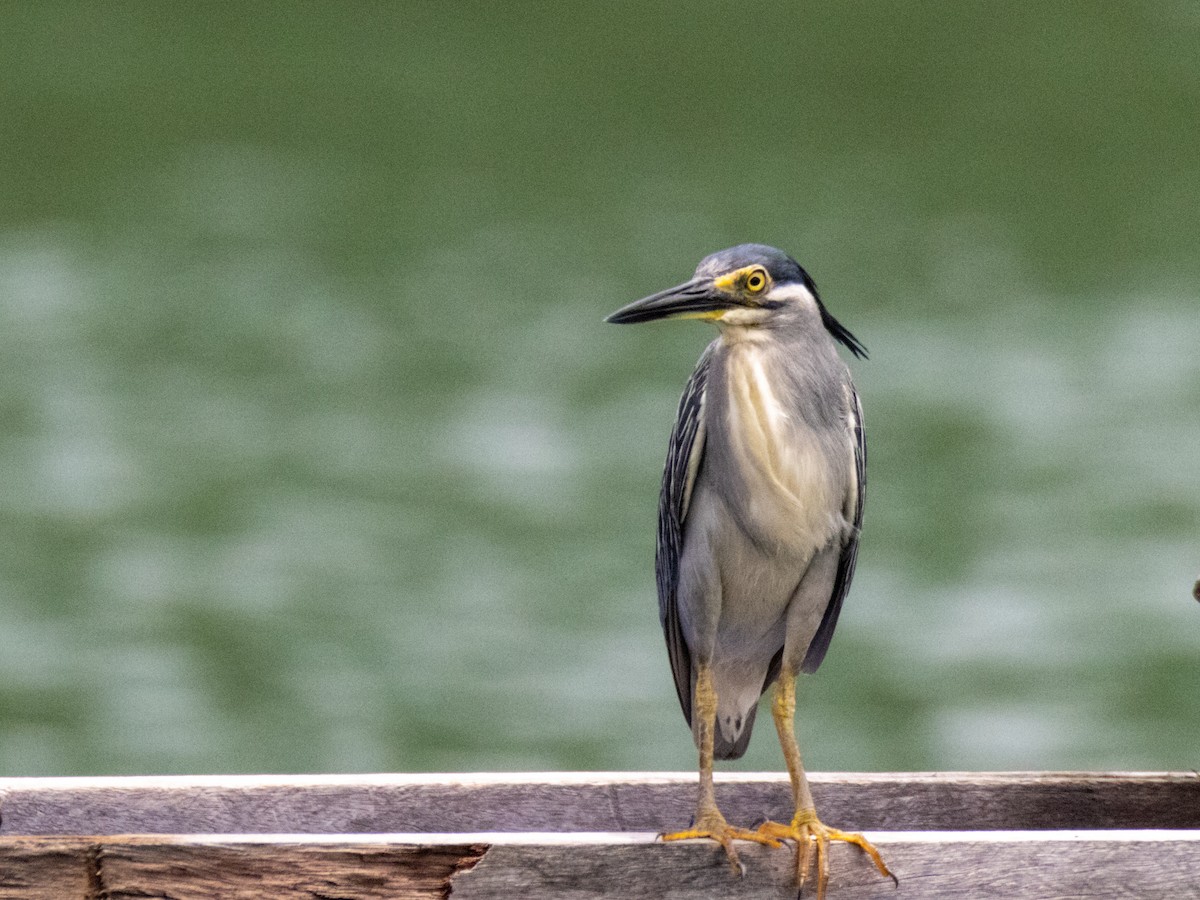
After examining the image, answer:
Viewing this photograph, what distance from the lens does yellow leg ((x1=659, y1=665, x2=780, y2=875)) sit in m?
2.55

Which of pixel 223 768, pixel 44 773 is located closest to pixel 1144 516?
pixel 223 768

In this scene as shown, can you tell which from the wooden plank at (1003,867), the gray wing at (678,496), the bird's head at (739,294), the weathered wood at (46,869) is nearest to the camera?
the weathered wood at (46,869)

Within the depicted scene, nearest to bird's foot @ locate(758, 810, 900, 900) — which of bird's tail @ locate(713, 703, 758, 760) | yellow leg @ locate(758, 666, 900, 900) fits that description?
yellow leg @ locate(758, 666, 900, 900)

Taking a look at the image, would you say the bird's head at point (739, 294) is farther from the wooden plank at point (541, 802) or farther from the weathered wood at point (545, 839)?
the wooden plank at point (541, 802)

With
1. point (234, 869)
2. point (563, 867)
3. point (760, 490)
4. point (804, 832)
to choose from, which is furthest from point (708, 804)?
point (234, 869)

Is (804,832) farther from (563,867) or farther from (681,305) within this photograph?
(681,305)

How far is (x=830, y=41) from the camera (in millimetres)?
11250

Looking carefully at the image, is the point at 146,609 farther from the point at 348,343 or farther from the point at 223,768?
the point at 348,343

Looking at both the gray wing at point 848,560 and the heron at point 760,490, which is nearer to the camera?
the heron at point 760,490

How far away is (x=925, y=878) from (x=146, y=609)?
5.21 metres

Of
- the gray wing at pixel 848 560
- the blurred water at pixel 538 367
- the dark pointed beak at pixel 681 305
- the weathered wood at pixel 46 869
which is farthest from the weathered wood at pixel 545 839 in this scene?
the blurred water at pixel 538 367

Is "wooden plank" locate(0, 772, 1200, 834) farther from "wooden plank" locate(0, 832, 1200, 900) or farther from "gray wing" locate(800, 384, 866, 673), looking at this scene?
"wooden plank" locate(0, 832, 1200, 900)

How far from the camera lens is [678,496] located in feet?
9.35

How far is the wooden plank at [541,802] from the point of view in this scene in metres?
2.95
